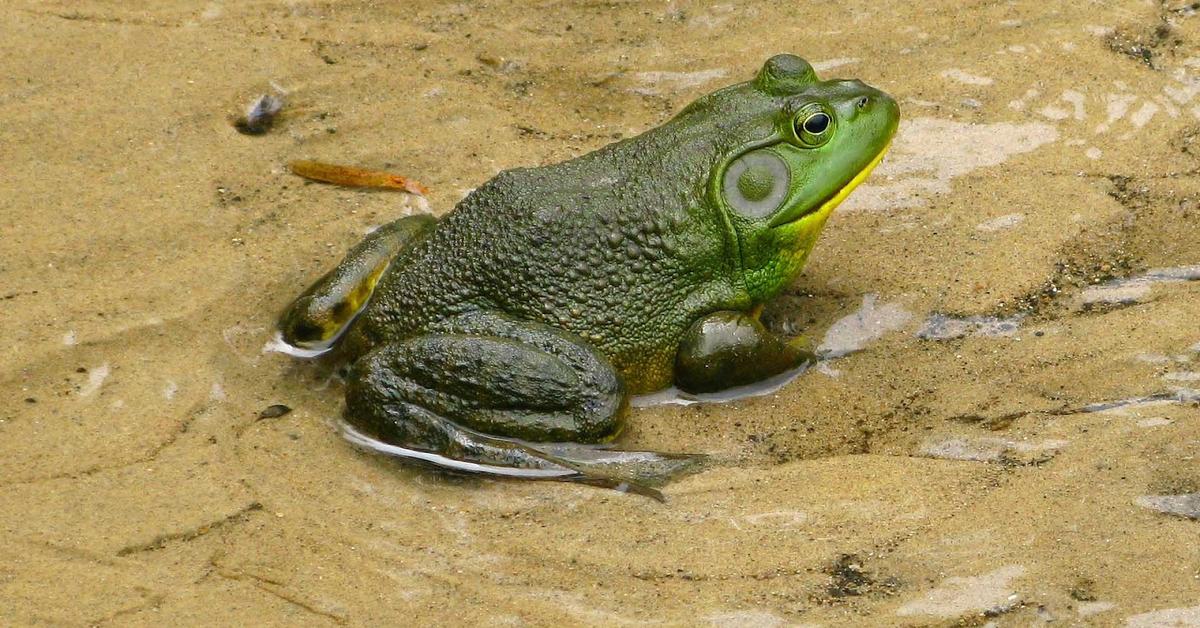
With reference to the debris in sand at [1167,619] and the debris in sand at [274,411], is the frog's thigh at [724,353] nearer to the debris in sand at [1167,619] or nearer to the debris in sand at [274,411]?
the debris in sand at [274,411]

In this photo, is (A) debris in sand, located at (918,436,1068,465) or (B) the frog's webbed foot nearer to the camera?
(A) debris in sand, located at (918,436,1068,465)

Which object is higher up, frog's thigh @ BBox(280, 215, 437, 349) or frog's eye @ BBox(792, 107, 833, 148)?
frog's eye @ BBox(792, 107, 833, 148)

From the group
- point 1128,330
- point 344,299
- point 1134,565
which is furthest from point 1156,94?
point 344,299

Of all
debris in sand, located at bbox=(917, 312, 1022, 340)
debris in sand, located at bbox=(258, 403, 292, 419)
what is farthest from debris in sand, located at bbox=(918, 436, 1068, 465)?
debris in sand, located at bbox=(258, 403, 292, 419)

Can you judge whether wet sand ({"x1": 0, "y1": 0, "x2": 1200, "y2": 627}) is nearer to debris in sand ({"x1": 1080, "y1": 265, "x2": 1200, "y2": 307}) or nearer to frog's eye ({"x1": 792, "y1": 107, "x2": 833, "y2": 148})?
debris in sand ({"x1": 1080, "y1": 265, "x2": 1200, "y2": 307})

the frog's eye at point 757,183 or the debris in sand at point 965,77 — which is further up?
the debris in sand at point 965,77

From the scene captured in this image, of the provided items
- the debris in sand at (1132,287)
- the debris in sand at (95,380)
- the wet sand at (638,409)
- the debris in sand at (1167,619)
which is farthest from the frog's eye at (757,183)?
the debris in sand at (95,380)

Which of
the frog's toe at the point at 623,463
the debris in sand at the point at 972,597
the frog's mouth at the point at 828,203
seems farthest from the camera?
the frog's mouth at the point at 828,203

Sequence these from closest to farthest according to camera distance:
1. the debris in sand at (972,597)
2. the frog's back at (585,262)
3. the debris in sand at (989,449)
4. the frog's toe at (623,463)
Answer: the debris in sand at (972,597), the debris in sand at (989,449), the frog's toe at (623,463), the frog's back at (585,262)
